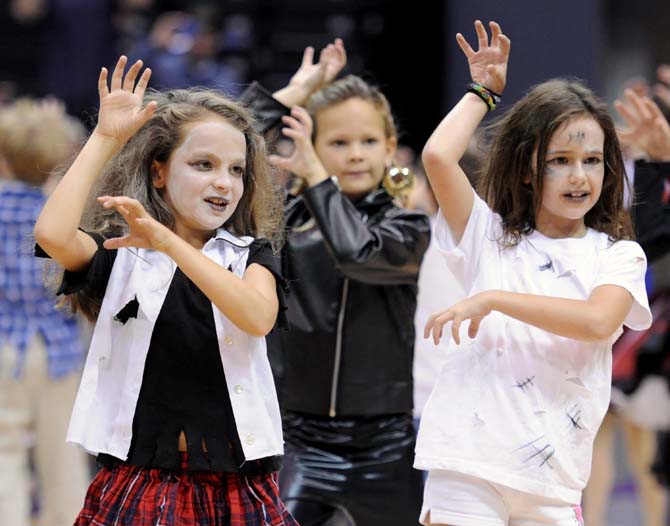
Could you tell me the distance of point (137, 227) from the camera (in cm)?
218

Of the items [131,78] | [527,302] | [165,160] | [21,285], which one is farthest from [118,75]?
[21,285]

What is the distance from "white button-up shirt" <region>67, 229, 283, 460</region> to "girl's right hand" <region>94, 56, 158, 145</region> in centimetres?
26

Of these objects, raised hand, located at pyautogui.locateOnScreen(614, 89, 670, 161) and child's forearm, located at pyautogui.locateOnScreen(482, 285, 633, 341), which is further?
raised hand, located at pyautogui.locateOnScreen(614, 89, 670, 161)

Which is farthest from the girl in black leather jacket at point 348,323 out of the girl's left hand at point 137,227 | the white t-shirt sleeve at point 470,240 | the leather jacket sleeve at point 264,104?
the girl's left hand at point 137,227

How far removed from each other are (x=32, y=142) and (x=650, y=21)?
600 cm

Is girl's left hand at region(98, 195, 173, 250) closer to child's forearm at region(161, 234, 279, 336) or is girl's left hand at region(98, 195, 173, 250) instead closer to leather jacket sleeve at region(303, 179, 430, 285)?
child's forearm at region(161, 234, 279, 336)

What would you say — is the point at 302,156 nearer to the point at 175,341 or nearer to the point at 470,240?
the point at 470,240

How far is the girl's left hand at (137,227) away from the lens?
215 cm

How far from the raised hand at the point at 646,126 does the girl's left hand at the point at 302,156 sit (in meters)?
0.85

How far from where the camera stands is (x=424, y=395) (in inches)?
156

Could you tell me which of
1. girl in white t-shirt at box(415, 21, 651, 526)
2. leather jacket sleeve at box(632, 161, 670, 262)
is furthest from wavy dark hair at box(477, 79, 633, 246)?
leather jacket sleeve at box(632, 161, 670, 262)

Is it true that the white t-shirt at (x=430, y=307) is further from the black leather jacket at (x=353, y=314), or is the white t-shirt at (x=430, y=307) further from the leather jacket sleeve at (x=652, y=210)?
the leather jacket sleeve at (x=652, y=210)

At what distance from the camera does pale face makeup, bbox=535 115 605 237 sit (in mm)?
2582

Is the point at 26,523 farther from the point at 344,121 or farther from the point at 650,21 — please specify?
the point at 650,21
